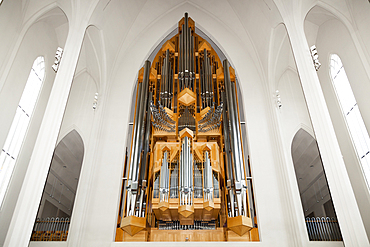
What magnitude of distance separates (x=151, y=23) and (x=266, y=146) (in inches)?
205

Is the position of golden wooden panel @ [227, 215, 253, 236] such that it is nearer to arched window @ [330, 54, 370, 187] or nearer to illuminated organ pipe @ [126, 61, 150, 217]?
illuminated organ pipe @ [126, 61, 150, 217]

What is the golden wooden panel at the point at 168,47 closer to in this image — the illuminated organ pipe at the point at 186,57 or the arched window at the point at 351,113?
the illuminated organ pipe at the point at 186,57

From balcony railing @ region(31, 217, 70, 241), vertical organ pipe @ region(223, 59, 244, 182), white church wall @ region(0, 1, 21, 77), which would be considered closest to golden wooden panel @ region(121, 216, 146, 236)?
balcony railing @ region(31, 217, 70, 241)

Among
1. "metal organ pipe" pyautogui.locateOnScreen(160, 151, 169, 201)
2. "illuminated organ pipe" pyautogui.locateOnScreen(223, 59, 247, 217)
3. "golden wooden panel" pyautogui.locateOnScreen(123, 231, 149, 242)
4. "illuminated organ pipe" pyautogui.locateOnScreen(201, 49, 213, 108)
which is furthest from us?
"illuminated organ pipe" pyautogui.locateOnScreen(201, 49, 213, 108)

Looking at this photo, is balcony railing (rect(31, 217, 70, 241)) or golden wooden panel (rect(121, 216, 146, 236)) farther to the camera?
balcony railing (rect(31, 217, 70, 241))

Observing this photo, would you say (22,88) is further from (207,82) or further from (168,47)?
(207,82)

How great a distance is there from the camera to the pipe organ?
5914 mm

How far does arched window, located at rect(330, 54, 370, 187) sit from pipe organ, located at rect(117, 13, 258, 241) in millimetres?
2337

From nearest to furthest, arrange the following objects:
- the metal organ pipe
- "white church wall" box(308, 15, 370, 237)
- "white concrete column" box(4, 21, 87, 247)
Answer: "white concrete column" box(4, 21, 87, 247) < "white church wall" box(308, 15, 370, 237) < the metal organ pipe

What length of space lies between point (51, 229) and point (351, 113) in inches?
260

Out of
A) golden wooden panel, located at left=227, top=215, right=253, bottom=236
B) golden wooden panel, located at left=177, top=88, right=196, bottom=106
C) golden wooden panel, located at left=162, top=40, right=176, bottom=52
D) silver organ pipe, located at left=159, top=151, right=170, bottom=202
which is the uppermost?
golden wooden panel, located at left=162, top=40, right=176, bottom=52

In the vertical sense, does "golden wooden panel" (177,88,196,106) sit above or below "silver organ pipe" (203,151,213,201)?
above

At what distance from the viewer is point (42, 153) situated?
183 inches

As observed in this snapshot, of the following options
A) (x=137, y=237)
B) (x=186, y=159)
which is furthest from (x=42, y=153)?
(x=186, y=159)
